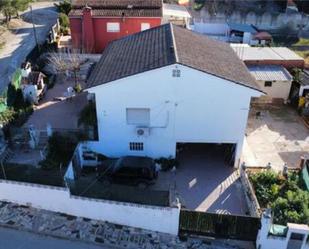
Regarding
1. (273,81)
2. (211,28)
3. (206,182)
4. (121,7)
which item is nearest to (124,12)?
(121,7)

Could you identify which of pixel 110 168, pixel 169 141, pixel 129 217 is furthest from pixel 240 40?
pixel 129 217

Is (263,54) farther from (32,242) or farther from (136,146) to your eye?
(32,242)

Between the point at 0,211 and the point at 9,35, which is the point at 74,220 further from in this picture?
the point at 9,35

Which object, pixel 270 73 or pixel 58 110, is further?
pixel 270 73

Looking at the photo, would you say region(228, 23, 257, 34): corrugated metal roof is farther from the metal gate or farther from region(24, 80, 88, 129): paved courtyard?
the metal gate

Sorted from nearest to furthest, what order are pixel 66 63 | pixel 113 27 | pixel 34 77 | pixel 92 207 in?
pixel 92 207 < pixel 34 77 < pixel 66 63 < pixel 113 27

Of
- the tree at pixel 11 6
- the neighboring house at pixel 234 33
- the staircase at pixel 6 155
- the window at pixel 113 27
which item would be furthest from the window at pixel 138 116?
the tree at pixel 11 6
